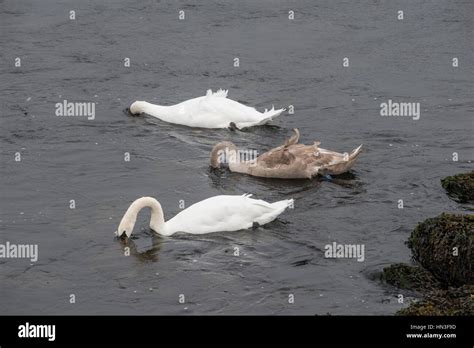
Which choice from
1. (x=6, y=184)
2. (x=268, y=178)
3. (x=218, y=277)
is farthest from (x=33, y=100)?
(x=218, y=277)

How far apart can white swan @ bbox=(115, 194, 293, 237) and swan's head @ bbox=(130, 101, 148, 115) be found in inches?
250

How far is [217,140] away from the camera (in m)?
26.9

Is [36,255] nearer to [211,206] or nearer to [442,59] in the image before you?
[211,206]

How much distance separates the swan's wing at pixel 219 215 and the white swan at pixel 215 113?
5.44m

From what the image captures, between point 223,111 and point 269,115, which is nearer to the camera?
point 269,115

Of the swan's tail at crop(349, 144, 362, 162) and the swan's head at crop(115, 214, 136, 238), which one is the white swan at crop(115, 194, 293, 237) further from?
the swan's tail at crop(349, 144, 362, 162)

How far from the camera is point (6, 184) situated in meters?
23.8

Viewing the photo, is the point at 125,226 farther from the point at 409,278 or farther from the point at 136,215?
the point at 409,278

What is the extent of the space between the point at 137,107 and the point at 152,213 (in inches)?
262

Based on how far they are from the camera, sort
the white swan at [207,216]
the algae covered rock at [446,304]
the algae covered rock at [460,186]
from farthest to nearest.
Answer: the algae covered rock at [460,186]
the white swan at [207,216]
the algae covered rock at [446,304]

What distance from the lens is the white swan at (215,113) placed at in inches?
1066

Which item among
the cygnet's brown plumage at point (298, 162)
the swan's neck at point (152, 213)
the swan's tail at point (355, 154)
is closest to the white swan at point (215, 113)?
the cygnet's brown plumage at point (298, 162)

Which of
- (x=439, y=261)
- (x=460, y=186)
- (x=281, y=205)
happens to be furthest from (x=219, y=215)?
(x=460, y=186)

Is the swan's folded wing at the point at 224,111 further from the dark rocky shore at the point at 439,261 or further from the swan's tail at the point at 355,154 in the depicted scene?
the dark rocky shore at the point at 439,261
